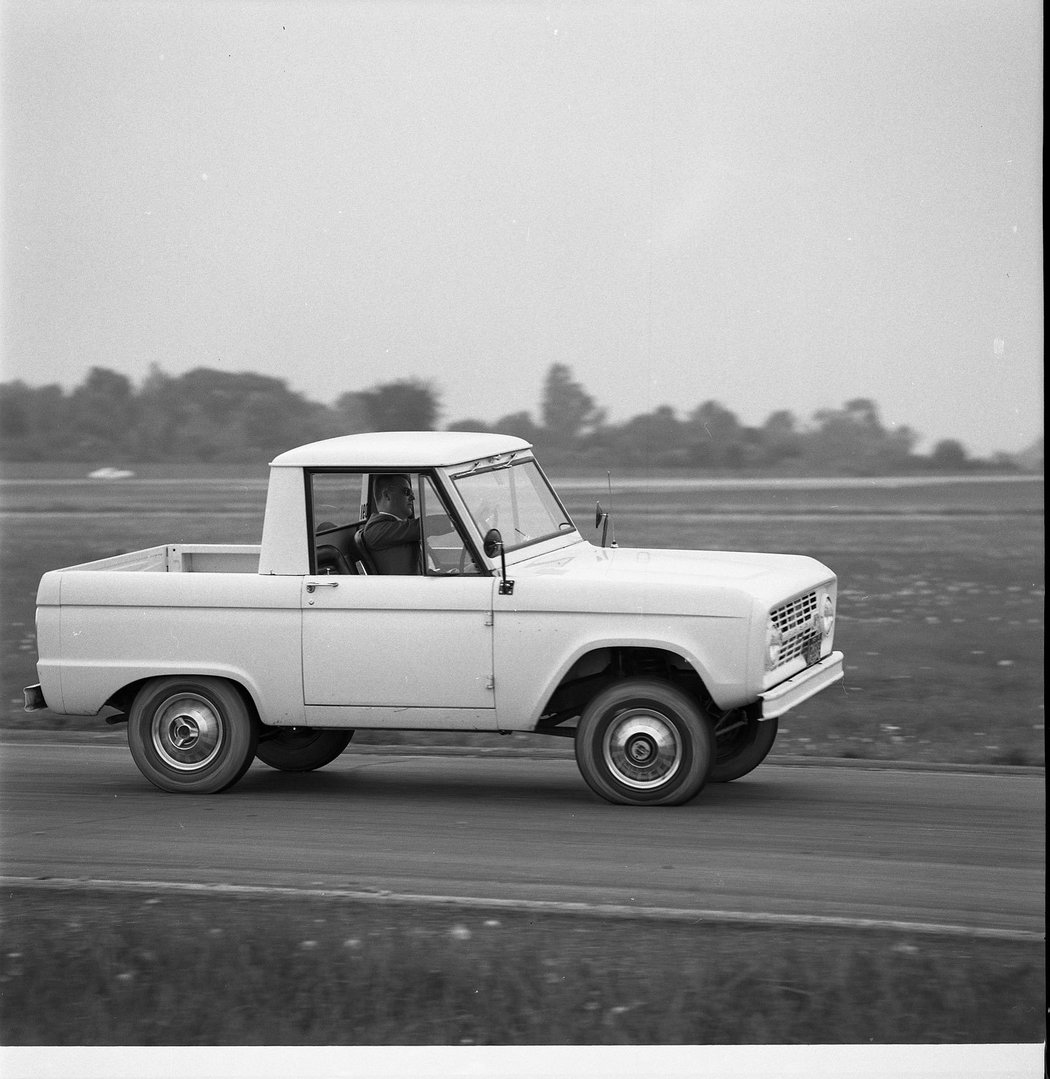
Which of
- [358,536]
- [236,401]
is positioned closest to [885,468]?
[358,536]

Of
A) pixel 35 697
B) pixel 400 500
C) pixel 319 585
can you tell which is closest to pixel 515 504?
pixel 400 500

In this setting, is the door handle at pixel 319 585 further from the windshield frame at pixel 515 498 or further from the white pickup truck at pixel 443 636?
the windshield frame at pixel 515 498

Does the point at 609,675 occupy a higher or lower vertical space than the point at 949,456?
lower

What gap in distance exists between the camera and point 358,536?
700 cm

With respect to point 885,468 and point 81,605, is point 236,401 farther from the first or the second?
point 885,468

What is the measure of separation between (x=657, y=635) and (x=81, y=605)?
7.83ft

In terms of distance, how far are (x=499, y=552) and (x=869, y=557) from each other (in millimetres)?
2346

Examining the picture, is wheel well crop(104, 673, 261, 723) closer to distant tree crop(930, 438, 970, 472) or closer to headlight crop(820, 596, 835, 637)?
headlight crop(820, 596, 835, 637)

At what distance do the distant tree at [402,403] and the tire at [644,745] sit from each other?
1596 mm

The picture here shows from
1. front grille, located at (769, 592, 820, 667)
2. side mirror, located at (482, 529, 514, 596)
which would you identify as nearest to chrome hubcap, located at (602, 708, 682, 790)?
front grille, located at (769, 592, 820, 667)

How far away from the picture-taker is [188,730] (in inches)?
276

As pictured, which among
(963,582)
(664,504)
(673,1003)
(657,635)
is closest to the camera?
(673,1003)

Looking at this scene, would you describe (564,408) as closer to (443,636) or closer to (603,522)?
(603,522)

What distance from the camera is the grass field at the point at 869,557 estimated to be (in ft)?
25.2
